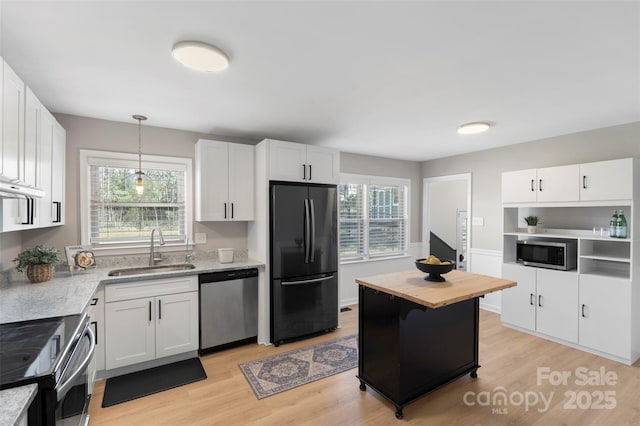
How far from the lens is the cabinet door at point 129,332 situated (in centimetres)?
269

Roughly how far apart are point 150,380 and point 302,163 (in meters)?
2.64

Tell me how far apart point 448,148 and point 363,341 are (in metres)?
3.27

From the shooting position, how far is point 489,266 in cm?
462

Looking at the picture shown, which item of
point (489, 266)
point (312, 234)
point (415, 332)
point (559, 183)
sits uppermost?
point (559, 183)

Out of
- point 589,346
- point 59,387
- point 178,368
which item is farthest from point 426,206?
point 59,387

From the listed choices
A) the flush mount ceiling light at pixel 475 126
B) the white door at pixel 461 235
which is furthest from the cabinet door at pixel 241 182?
the white door at pixel 461 235

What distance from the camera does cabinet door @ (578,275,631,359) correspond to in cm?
304

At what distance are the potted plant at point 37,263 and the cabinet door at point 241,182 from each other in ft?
5.29

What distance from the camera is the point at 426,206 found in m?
5.68

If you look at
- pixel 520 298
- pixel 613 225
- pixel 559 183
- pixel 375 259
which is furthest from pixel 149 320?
pixel 613 225

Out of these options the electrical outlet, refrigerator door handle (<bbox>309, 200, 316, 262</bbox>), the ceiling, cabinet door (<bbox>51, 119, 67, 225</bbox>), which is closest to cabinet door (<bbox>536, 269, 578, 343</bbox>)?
the electrical outlet

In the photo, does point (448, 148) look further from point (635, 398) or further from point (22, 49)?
point (22, 49)

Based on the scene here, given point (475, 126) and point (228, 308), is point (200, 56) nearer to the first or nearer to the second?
point (228, 308)

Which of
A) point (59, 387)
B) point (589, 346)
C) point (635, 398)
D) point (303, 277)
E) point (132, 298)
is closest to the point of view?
point (59, 387)
